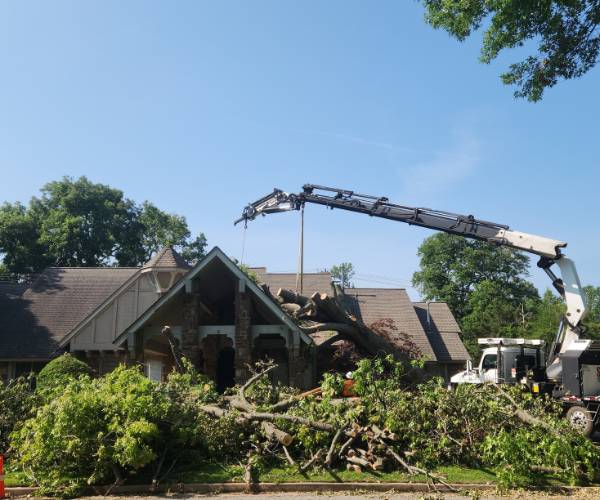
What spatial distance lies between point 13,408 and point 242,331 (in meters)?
6.58

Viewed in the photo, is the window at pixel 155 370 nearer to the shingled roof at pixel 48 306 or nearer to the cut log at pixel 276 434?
the shingled roof at pixel 48 306

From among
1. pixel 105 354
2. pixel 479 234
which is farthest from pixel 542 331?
pixel 105 354

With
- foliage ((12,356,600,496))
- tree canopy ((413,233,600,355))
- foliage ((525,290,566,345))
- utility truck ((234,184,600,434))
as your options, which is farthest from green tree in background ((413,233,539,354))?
foliage ((12,356,600,496))

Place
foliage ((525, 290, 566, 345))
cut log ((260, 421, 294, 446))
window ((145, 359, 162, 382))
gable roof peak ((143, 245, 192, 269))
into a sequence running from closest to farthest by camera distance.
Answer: cut log ((260, 421, 294, 446)) < window ((145, 359, 162, 382)) < gable roof peak ((143, 245, 192, 269)) < foliage ((525, 290, 566, 345))

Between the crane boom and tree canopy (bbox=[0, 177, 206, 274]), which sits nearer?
the crane boom

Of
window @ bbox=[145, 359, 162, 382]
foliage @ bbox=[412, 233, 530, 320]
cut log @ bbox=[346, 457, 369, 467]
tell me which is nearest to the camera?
cut log @ bbox=[346, 457, 369, 467]

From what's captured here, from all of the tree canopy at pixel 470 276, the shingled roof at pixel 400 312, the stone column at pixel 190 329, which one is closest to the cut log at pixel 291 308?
the stone column at pixel 190 329

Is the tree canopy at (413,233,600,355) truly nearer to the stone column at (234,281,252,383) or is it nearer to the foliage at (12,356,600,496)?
the stone column at (234,281,252,383)

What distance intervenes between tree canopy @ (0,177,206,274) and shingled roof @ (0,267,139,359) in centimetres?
1706

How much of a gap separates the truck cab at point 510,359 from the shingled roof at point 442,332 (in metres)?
10.2

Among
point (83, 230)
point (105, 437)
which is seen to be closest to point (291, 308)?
point (105, 437)

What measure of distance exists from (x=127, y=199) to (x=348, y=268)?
4982 cm

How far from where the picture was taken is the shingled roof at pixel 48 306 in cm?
2384

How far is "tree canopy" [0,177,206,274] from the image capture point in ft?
144
